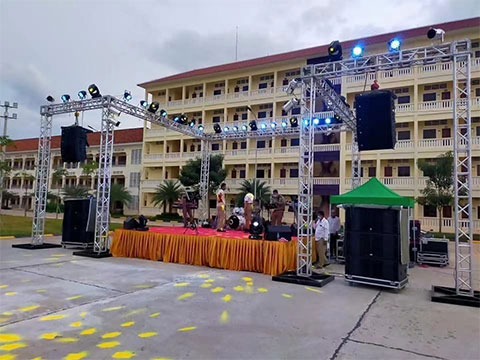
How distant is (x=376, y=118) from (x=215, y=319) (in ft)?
18.7

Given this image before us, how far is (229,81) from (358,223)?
86.8ft

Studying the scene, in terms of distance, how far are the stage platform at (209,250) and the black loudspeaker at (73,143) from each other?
9.86 ft

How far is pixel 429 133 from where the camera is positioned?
24.0 meters

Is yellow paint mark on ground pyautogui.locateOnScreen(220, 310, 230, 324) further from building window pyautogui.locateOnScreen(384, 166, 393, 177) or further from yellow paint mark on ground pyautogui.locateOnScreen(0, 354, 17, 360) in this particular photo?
building window pyautogui.locateOnScreen(384, 166, 393, 177)

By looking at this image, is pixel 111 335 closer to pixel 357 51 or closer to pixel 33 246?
pixel 357 51

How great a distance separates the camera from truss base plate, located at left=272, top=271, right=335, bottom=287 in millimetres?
7016

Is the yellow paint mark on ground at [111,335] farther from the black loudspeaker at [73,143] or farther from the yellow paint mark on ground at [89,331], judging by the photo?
the black loudspeaker at [73,143]

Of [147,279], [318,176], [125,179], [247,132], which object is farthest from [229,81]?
[147,279]

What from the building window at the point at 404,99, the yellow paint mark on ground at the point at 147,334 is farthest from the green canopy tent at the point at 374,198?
the building window at the point at 404,99

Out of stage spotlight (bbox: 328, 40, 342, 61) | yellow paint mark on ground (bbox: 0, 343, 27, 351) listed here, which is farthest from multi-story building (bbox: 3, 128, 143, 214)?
yellow paint mark on ground (bbox: 0, 343, 27, 351)

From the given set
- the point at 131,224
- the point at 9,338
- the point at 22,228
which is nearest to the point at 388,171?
the point at 131,224

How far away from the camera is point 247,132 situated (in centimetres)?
1402

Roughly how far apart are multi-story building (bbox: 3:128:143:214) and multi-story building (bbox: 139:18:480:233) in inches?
77.5

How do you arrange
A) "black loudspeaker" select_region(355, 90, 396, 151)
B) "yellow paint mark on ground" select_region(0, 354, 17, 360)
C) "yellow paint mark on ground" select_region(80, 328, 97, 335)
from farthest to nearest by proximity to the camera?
"black loudspeaker" select_region(355, 90, 396, 151), "yellow paint mark on ground" select_region(80, 328, 97, 335), "yellow paint mark on ground" select_region(0, 354, 17, 360)
